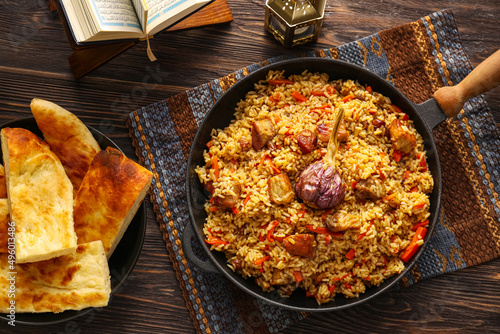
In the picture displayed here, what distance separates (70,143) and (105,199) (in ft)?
1.67

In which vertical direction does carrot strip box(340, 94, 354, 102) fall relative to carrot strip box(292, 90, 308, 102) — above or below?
above

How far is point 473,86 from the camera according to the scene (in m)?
2.99

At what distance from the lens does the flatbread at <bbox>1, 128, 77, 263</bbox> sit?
263 centimetres

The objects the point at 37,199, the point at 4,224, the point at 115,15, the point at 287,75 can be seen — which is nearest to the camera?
the point at 37,199

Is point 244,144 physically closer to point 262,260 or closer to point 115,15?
point 262,260

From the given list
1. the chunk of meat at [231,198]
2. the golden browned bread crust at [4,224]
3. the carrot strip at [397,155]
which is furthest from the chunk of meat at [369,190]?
the golden browned bread crust at [4,224]

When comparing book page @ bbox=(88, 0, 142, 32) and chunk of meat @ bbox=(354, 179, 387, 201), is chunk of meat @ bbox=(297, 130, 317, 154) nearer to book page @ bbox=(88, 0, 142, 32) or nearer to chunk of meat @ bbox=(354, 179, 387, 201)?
chunk of meat @ bbox=(354, 179, 387, 201)

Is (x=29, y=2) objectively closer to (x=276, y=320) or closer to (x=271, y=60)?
(x=271, y=60)

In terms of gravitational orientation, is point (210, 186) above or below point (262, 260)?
above

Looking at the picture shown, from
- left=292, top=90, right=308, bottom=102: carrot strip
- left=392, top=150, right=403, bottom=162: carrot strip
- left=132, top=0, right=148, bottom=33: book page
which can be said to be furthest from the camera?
left=292, top=90, right=308, bottom=102: carrot strip

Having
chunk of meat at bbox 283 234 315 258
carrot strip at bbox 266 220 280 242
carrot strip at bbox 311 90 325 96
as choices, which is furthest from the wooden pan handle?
carrot strip at bbox 266 220 280 242

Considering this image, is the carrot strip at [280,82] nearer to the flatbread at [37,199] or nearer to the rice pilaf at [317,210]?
the rice pilaf at [317,210]

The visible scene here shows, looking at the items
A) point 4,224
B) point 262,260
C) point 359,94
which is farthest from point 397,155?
point 4,224

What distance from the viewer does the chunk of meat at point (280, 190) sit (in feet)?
9.52
